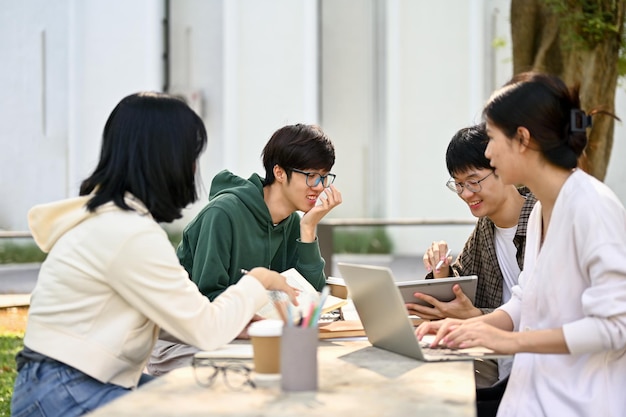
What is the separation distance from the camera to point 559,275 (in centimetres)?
253

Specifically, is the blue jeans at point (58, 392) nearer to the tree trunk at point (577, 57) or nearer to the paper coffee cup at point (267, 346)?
the paper coffee cup at point (267, 346)

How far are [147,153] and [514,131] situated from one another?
3.18 feet

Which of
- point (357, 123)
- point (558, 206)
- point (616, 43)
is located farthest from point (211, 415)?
point (357, 123)

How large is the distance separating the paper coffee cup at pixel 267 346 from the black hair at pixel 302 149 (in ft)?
4.98

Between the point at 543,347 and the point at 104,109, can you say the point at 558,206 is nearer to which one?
the point at 543,347

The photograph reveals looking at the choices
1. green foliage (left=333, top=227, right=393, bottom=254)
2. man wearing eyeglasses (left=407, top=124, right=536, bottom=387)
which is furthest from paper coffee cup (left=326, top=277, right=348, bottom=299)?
green foliage (left=333, top=227, right=393, bottom=254)

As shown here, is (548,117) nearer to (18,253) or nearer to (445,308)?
(445,308)

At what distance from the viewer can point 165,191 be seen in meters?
2.57

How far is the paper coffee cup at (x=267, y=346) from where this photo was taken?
2.24 metres

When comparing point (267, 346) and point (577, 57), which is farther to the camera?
point (577, 57)

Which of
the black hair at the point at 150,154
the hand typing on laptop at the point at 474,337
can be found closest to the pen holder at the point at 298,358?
the hand typing on laptop at the point at 474,337

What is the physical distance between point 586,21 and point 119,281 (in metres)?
4.99

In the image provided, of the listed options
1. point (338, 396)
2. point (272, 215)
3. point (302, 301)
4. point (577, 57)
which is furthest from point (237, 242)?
point (577, 57)

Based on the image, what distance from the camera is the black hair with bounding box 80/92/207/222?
8.34ft
